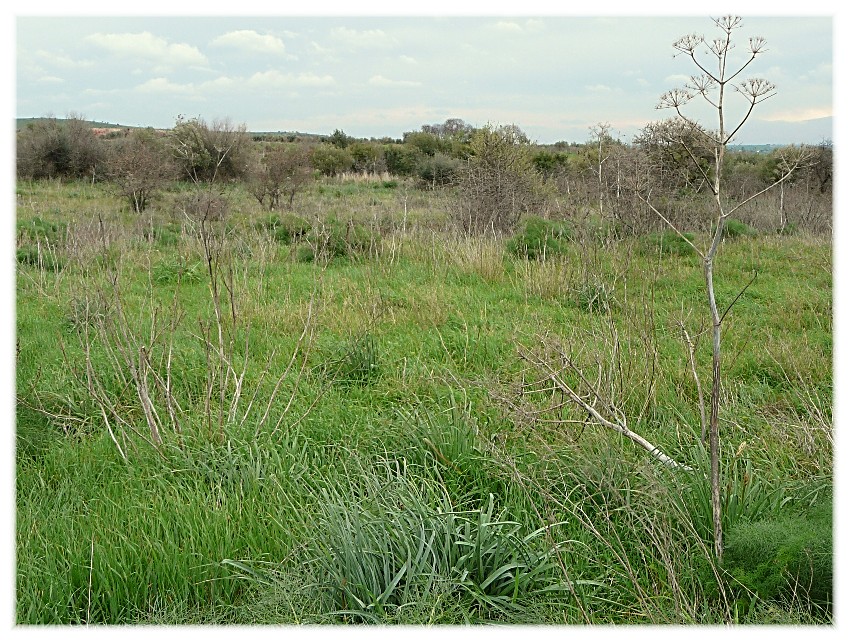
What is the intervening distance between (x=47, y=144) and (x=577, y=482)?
23.4 meters

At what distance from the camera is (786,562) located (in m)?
2.35

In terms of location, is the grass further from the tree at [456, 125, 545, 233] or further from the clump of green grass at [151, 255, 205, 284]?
the tree at [456, 125, 545, 233]

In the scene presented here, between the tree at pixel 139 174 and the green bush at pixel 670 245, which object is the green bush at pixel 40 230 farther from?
the green bush at pixel 670 245

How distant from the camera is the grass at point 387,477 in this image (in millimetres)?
2439

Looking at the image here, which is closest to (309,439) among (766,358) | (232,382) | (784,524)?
(232,382)

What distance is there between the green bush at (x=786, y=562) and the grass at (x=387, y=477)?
35 mm

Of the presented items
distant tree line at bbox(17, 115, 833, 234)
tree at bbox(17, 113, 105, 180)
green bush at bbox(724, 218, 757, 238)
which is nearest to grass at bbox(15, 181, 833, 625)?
distant tree line at bbox(17, 115, 833, 234)

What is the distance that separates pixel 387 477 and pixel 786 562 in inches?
67.8

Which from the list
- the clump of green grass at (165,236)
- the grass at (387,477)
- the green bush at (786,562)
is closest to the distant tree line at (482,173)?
the clump of green grass at (165,236)

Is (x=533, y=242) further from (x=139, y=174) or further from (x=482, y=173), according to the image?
(x=139, y=174)

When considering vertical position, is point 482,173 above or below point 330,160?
below

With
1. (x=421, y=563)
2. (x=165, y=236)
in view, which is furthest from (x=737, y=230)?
(x=421, y=563)

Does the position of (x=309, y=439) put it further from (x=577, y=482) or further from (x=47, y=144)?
(x=47, y=144)

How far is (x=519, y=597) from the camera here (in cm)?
241
